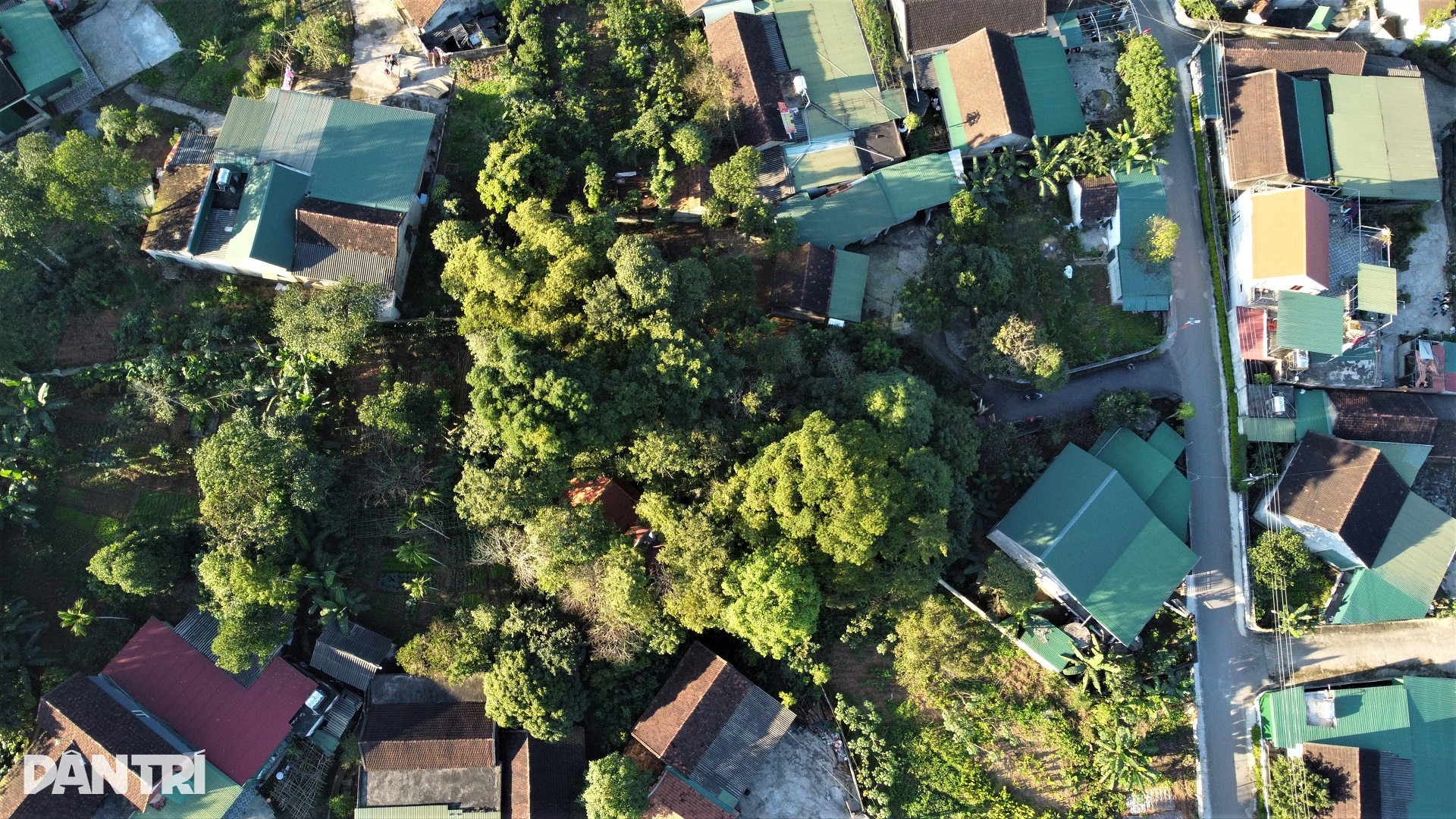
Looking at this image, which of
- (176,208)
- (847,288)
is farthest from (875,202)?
(176,208)

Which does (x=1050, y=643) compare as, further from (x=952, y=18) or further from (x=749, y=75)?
(x=952, y=18)

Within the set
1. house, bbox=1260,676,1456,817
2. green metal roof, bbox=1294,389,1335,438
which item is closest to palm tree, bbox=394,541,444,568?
house, bbox=1260,676,1456,817

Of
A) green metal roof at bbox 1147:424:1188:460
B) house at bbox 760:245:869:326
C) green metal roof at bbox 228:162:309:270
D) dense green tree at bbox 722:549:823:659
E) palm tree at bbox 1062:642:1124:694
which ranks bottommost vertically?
palm tree at bbox 1062:642:1124:694

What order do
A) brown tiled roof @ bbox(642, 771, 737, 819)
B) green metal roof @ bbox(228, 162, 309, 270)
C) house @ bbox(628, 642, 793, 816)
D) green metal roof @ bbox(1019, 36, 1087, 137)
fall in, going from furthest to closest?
1. green metal roof @ bbox(1019, 36, 1087, 137)
2. green metal roof @ bbox(228, 162, 309, 270)
3. house @ bbox(628, 642, 793, 816)
4. brown tiled roof @ bbox(642, 771, 737, 819)

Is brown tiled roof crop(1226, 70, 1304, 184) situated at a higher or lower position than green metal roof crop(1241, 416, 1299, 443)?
higher

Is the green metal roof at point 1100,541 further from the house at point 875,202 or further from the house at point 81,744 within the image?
the house at point 81,744

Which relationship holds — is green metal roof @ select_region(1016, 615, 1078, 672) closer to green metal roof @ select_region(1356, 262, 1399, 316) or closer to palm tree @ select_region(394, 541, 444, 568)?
green metal roof @ select_region(1356, 262, 1399, 316)

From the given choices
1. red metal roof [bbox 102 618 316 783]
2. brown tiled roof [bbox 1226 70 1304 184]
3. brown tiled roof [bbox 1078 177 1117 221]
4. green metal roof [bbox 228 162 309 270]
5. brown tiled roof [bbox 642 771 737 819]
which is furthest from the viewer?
brown tiled roof [bbox 1226 70 1304 184]
